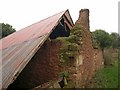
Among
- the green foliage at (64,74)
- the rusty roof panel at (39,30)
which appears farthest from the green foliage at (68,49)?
the rusty roof panel at (39,30)

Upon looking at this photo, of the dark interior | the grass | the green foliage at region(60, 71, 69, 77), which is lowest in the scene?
the grass

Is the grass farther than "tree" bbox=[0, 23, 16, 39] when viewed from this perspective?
No

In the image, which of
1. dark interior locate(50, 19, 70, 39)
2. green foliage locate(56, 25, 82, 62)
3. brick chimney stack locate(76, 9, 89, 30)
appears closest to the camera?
green foliage locate(56, 25, 82, 62)

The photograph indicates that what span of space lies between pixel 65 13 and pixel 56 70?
374 cm

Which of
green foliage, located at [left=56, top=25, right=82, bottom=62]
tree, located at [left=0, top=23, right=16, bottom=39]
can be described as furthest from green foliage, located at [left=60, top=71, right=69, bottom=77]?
tree, located at [left=0, top=23, right=16, bottom=39]

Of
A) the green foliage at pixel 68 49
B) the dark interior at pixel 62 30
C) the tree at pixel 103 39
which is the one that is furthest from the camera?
the tree at pixel 103 39

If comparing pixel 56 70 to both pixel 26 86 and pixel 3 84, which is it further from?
pixel 3 84

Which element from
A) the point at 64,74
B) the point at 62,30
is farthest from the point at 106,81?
the point at 62,30

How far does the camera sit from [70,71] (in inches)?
345

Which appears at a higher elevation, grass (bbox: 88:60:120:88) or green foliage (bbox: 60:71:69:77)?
green foliage (bbox: 60:71:69:77)

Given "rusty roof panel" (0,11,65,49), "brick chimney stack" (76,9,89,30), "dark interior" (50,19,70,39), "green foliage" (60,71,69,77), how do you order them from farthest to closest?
1. "brick chimney stack" (76,9,89,30)
2. "dark interior" (50,19,70,39)
3. "rusty roof panel" (0,11,65,49)
4. "green foliage" (60,71,69,77)

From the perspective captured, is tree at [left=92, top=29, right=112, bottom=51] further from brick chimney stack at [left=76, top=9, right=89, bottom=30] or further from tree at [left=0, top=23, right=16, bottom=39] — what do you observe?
brick chimney stack at [left=76, top=9, right=89, bottom=30]

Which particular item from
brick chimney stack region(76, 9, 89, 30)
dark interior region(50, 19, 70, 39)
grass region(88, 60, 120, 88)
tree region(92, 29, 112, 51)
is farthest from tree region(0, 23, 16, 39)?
grass region(88, 60, 120, 88)

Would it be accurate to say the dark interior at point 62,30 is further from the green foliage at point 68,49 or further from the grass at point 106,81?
the grass at point 106,81
